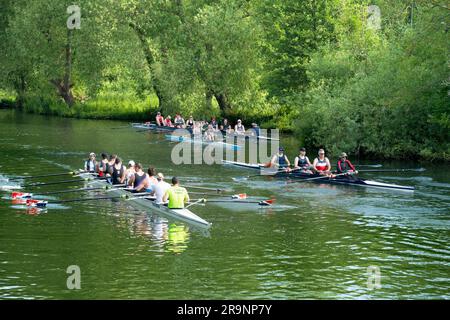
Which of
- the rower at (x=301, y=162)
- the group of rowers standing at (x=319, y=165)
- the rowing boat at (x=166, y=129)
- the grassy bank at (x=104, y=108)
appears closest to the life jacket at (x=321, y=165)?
the group of rowers standing at (x=319, y=165)

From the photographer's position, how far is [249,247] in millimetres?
22484

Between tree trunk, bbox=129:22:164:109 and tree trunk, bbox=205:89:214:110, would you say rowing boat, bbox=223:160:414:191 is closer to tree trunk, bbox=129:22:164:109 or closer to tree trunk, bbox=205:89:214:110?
tree trunk, bbox=205:89:214:110

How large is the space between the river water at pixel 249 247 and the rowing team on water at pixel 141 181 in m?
0.79

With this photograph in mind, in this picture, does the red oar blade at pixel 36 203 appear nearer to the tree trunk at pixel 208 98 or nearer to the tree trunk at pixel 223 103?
the tree trunk at pixel 208 98

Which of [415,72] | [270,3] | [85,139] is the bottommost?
[85,139]

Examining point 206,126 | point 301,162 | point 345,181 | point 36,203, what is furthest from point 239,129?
point 36,203

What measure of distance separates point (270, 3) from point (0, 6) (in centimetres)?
3708

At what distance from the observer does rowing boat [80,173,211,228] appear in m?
24.6

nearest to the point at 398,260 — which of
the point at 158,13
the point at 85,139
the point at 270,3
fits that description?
the point at 85,139

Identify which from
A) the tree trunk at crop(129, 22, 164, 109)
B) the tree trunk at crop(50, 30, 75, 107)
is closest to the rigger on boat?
the tree trunk at crop(129, 22, 164, 109)

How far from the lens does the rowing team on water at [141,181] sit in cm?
2589
